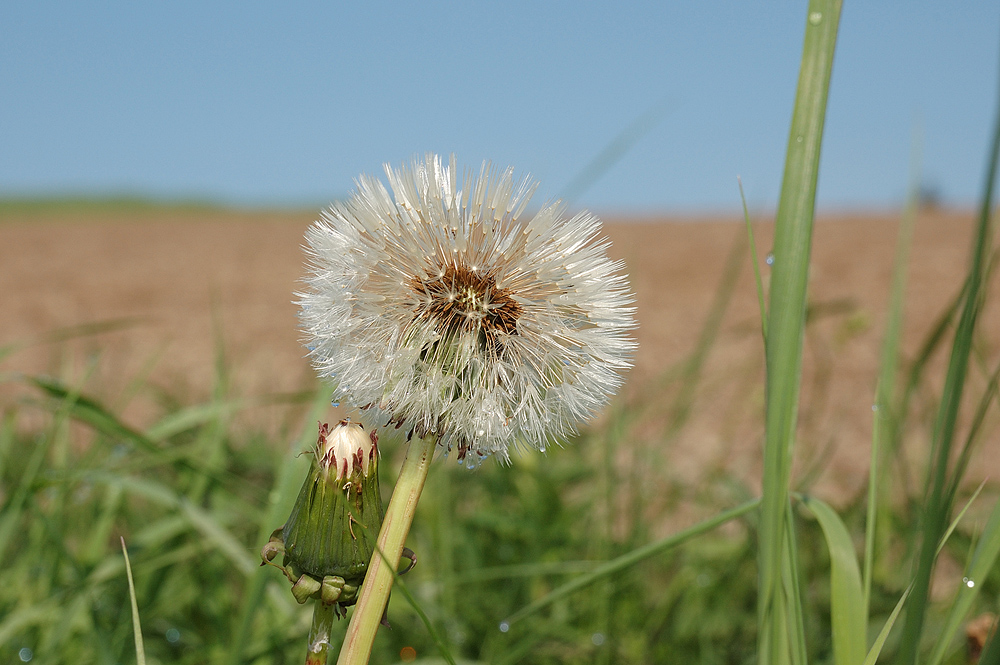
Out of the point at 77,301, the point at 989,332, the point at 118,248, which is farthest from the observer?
the point at 118,248

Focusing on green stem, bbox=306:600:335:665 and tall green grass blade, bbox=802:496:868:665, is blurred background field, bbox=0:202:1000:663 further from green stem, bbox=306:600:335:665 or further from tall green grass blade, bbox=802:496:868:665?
tall green grass blade, bbox=802:496:868:665

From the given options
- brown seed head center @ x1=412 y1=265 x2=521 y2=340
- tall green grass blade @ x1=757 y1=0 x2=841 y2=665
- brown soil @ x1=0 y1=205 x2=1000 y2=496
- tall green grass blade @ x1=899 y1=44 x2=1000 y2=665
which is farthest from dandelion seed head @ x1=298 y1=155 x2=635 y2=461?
brown soil @ x1=0 y1=205 x2=1000 y2=496

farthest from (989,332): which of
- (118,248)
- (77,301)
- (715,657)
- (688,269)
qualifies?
(118,248)

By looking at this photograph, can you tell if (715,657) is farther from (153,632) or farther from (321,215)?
(321,215)

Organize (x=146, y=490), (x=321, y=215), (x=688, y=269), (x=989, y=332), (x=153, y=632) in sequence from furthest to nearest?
(x=688, y=269) < (x=989, y=332) < (x=153, y=632) < (x=146, y=490) < (x=321, y=215)

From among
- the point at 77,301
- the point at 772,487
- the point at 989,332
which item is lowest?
the point at 77,301

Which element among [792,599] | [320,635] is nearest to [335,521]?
[320,635]

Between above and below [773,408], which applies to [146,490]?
below

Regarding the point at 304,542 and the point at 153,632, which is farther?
the point at 153,632
